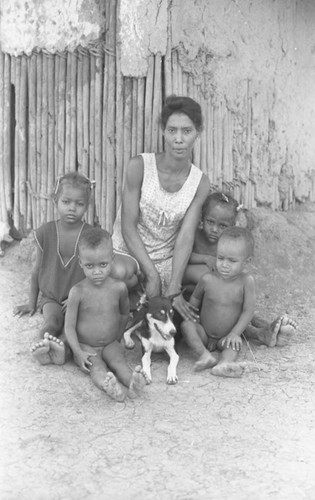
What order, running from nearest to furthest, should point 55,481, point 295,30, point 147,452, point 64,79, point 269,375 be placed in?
point 55,481
point 147,452
point 269,375
point 64,79
point 295,30

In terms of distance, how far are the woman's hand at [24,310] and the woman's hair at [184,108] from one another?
1.43 meters

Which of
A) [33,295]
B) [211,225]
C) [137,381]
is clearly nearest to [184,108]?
[211,225]

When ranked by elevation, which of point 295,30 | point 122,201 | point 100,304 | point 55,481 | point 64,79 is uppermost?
point 295,30

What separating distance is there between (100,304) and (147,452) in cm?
108

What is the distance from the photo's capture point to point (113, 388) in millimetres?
3381

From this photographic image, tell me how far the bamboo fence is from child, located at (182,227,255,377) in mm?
1113

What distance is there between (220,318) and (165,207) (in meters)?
0.86

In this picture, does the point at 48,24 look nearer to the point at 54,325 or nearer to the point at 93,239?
the point at 93,239

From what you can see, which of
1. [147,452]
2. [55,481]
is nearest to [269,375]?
[147,452]

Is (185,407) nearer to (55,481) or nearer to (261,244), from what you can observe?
(55,481)

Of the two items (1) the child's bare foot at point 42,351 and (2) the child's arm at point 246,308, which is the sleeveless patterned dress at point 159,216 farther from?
(1) the child's bare foot at point 42,351

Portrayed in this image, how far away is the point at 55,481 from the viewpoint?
2.69m

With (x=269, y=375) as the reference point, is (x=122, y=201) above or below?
above

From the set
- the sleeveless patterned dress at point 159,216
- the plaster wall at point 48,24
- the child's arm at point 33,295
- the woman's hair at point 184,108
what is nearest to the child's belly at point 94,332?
the child's arm at point 33,295
